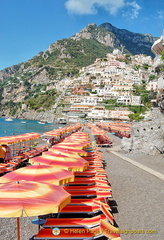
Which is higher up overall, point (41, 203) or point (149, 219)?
point (41, 203)

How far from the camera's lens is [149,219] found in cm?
639

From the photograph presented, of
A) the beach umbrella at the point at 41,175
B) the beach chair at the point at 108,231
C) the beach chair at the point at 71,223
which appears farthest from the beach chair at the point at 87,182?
the beach chair at the point at 108,231

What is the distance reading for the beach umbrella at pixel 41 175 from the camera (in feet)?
18.9

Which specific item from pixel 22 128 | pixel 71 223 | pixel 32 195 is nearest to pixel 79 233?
pixel 71 223

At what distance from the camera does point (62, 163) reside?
25.8ft

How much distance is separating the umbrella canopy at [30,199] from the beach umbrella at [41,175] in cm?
88

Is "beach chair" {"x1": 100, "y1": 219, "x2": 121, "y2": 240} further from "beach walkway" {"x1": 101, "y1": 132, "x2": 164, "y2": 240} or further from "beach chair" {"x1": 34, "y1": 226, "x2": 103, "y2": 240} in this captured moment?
"beach walkway" {"x1": 101, "y1": 132, "x2": 164, "y2": 240}

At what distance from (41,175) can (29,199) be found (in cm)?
190

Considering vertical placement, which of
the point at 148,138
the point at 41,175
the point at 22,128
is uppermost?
the point at 41,175

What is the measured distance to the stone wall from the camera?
17031 millimetres

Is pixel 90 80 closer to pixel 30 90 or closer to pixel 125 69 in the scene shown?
pixel 125 69

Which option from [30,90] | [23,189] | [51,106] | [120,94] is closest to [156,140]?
[23,189]

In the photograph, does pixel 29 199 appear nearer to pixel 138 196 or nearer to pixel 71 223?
pixel 71 223

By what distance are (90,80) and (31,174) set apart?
124900mm
